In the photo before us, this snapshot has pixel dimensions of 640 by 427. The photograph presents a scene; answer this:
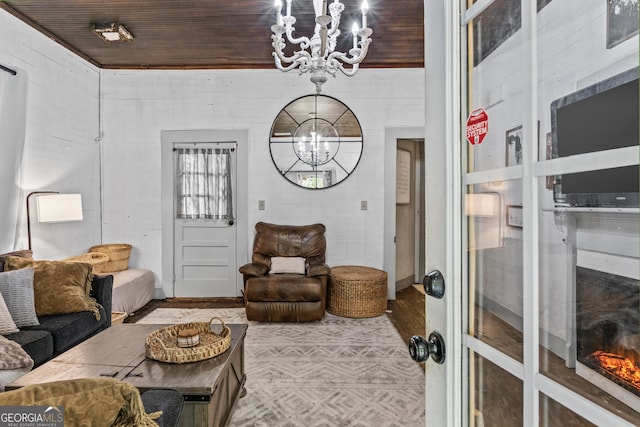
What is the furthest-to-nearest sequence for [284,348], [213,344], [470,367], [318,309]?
[318,309] → [284,348] → [213,344] → [470,367]

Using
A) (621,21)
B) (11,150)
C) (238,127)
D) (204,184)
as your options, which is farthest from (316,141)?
(621,21)

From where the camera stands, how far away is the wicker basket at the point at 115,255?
14.1ft

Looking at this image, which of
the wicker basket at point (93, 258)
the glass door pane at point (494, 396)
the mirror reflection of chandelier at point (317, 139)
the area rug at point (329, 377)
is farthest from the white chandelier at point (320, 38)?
the wicker basket at point (93, 258)

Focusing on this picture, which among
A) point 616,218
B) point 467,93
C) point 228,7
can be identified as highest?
point 228,7

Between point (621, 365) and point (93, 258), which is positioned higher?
point (621, 365)

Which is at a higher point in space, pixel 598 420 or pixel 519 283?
pixel 519 283

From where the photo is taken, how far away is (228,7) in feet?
10.7

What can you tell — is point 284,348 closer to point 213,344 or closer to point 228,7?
point 213,344

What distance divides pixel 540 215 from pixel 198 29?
12.9 ft

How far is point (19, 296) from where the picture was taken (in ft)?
7.91

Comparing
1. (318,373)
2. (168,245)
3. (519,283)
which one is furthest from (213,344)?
(168,245)

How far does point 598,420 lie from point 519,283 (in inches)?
9.5

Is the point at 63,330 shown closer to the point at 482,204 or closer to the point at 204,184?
the point at 204,184

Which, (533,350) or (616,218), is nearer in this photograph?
(616,218)
